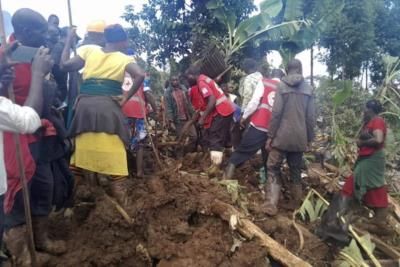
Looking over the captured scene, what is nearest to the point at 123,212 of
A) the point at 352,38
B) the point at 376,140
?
the point at 376,140

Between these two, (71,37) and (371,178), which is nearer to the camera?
(71,37)

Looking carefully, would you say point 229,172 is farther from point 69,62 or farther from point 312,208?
point 69,62

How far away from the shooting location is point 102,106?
154 inches

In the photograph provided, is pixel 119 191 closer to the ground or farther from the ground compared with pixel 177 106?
closer to the ground

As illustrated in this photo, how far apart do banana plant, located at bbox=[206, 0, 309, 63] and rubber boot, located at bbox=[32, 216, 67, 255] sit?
578 centimetres

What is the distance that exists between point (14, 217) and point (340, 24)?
15652mm

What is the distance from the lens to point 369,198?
4906mm

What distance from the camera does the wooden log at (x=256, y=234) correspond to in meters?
3.64

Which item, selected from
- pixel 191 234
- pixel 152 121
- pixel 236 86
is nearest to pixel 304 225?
pixel 191 234

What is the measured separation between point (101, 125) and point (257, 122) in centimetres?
204

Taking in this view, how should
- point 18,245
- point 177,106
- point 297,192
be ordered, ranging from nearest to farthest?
1. point 18,245
2. point 297,192
3. point 177,106

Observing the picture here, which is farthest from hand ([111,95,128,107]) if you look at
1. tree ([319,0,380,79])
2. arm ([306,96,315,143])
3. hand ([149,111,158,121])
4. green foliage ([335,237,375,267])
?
tree ([319,0,380,79])

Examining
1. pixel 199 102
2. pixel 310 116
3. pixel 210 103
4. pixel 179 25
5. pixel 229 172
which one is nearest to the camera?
pixel 310 116

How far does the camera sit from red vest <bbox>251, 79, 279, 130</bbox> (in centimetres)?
527
